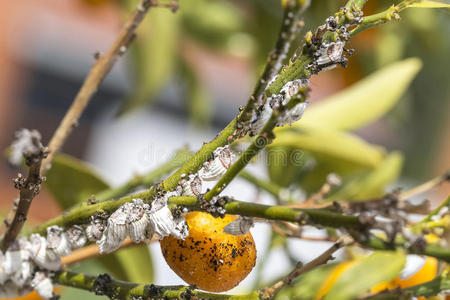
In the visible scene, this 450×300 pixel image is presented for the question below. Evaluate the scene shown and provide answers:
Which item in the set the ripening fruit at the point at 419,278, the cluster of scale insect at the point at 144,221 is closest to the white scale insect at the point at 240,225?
the cluster of scale insect at the point at 144,221

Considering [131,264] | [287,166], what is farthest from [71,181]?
[287,166]

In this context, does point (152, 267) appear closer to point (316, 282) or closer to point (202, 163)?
point (316, 282)

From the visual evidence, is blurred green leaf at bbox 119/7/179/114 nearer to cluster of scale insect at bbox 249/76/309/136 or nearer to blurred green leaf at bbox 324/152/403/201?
blurred green leaf at bbox 324/152/403/201

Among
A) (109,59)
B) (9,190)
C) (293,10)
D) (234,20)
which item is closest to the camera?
(293,10)

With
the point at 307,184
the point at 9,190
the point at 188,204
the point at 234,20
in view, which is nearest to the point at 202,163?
the point at 188,204

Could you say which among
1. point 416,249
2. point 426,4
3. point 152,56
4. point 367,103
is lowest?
point 416,249

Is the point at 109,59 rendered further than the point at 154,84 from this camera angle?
No

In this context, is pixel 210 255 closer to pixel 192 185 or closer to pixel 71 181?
pixel 192 185
